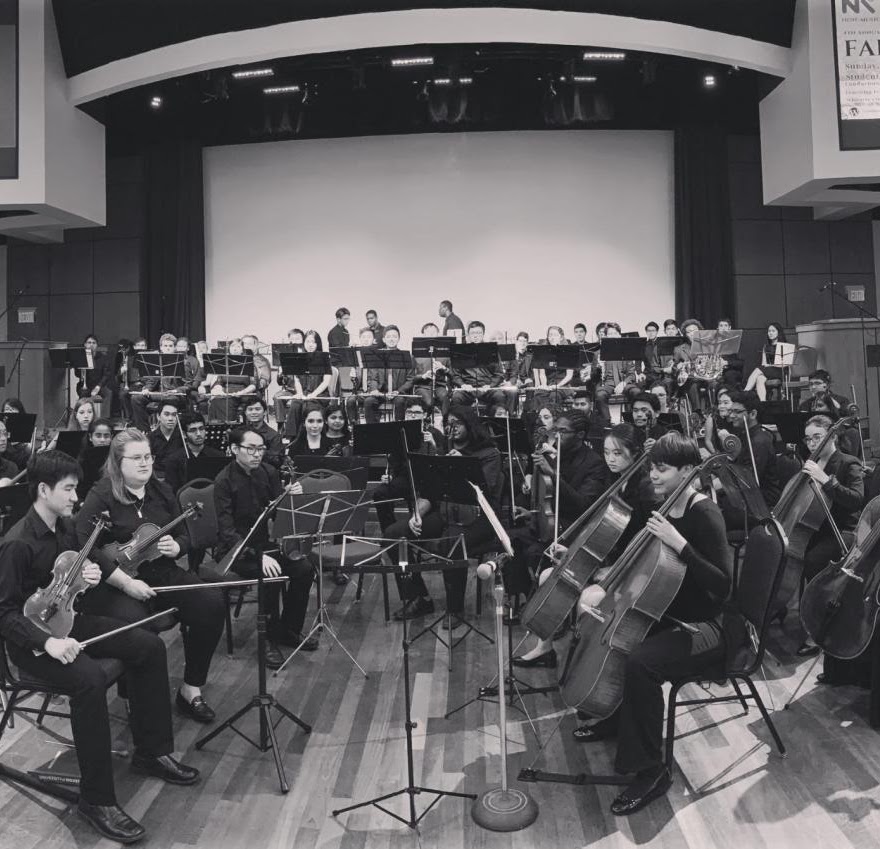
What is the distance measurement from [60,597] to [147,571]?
2.64 ft

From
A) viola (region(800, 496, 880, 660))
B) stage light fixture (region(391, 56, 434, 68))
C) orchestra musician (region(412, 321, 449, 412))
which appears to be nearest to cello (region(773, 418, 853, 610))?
viola (region(800, 496, 880, 660))

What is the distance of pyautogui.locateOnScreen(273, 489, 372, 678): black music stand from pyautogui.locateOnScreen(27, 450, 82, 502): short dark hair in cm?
126

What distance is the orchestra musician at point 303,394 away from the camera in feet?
30.2

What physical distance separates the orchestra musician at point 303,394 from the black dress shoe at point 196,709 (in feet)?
16.4

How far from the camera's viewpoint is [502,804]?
3070mm

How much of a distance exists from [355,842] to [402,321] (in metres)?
9.85

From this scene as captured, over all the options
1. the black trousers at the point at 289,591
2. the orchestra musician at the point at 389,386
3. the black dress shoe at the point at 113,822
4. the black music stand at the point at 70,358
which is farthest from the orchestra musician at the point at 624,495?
the black music stand at the point at 70,358

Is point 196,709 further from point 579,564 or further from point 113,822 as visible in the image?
point 579,564

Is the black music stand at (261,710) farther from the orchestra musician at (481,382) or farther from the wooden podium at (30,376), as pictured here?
the wooden podium at (30,376)

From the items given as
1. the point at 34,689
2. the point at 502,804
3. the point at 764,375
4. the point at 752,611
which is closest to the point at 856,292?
the point at 764,375

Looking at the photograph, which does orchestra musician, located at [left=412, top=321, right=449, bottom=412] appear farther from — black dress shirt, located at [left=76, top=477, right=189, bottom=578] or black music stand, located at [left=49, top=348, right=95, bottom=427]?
black dress shirt, located at [left=76, top=477, right=189, bottom=578]

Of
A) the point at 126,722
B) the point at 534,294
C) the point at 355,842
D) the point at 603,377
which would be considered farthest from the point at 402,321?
the point at 355,842

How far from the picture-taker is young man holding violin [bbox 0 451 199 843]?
9.89ft

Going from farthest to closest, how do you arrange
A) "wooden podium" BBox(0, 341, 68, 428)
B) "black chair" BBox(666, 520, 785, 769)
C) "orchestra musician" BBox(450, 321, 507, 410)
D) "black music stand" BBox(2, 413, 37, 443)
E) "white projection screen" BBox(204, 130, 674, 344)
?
"white projection screen" BBox(204, 130, 674, 344)
"wooden podium" BBox(0, 341, 68, 428)
"orchestra musician" BBox(450, 321, 507, 410)
"black music stand" BBox(2, 413, 37, 443)
"black chair" BBox(666, 520, 785, 769)
